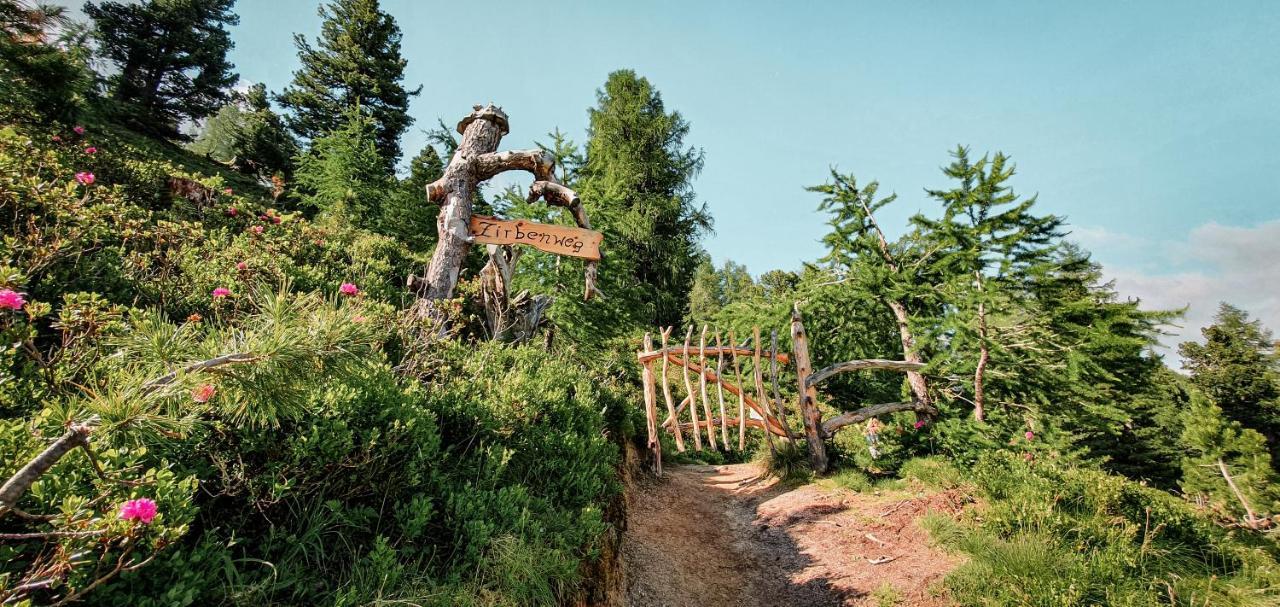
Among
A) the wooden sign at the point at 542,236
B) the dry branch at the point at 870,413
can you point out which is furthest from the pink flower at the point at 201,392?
the dry branch at the point at 870,413

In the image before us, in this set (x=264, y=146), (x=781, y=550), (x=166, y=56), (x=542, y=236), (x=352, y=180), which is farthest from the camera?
(x=166, y=56)

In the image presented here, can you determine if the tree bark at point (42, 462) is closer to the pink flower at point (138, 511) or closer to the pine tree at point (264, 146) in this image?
the pink flower at point (138, 511)

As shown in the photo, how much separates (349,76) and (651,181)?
15.4m

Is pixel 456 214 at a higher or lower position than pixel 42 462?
higher

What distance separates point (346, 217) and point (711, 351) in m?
9.90

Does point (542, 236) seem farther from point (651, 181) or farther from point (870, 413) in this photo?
point (651, 181)

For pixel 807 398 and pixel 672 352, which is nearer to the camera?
pixel 672 352

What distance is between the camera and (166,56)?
23312 millimetres

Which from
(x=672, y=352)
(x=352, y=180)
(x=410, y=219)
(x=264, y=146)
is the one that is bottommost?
(x=672, y=352)

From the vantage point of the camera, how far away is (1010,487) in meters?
5.07

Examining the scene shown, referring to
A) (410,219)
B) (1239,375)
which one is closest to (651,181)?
(410,219)

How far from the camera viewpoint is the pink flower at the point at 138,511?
119cm

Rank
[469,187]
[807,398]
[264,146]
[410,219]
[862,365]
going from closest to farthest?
[469,187] < [807,398] < [862,365] < [410,219] < [264,146]

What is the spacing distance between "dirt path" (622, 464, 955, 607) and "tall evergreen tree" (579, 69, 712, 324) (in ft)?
32.1
